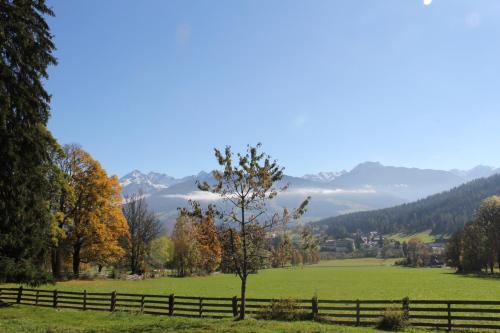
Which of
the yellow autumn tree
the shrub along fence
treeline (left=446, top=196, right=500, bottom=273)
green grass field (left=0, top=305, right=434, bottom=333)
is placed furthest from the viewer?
treeline (left=446, top=196, right=500, bottom=273)

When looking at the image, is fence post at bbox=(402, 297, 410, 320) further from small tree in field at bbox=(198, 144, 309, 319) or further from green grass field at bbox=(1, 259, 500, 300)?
green grass field at bbox=(1, 259, 500, 300)

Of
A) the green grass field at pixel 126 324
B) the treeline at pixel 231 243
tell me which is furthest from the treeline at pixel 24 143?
the treeline at pixel 231 243

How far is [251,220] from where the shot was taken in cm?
2602

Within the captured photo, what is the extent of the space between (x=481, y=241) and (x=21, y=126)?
85787mm

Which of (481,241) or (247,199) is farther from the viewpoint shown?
(481,241)

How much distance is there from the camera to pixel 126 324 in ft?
81.0

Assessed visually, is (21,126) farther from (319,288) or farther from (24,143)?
(319,288)

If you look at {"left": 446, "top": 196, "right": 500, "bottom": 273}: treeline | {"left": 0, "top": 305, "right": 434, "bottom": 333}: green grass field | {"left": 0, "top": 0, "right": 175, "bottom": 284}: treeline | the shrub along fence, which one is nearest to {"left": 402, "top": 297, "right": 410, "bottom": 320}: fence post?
the shrub along fence

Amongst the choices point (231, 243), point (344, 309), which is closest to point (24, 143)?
point (231, 243)

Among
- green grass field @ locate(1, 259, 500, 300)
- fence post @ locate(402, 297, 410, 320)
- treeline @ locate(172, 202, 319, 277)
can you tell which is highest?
treeline @ locate(172, 202, 319, 277)

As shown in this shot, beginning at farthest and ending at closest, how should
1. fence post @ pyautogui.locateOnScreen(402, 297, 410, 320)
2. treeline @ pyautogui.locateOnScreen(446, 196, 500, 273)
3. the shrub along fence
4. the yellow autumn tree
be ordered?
1. treeline @ pyautogui.locateOnScreen(446, 196, 500, 273)
2. the yellow autumn tree
3. fence post @ pyautogui.locateOnScreen(402, 297, 410, 320)
4. the shrub along fence

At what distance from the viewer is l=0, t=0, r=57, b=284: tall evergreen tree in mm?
21812

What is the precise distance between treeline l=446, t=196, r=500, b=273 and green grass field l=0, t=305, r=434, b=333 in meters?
66.2

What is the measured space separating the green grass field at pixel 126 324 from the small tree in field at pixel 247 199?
2950 mm
